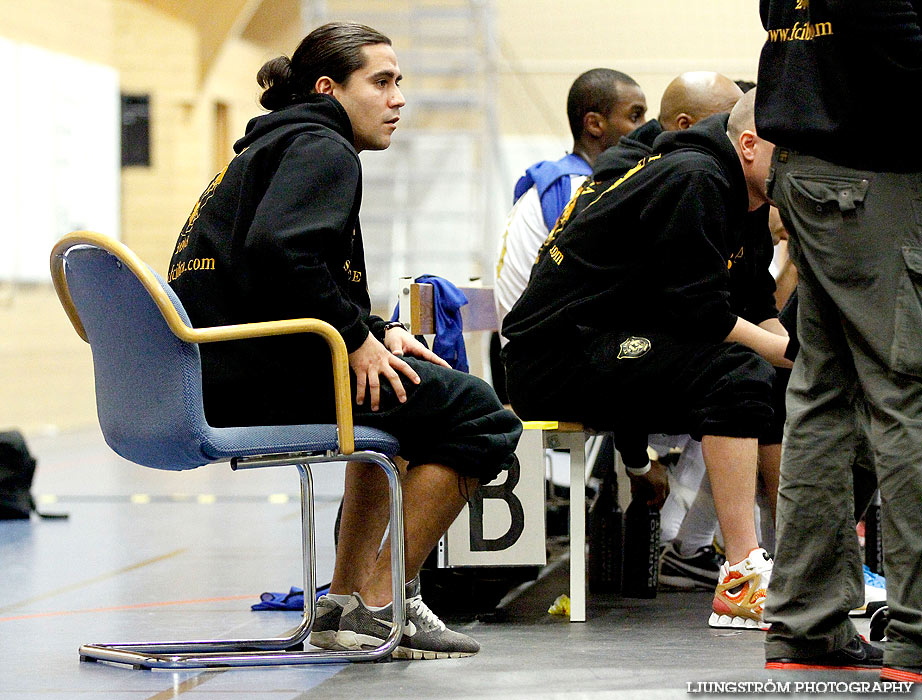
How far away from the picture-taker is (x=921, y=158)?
2.19m

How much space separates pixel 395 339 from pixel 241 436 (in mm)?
417

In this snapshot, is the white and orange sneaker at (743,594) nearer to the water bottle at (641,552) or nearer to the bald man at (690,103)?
the water bottle at (641,552)

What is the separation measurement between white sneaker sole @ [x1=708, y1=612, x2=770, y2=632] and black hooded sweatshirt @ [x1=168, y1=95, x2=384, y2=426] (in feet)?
3.29

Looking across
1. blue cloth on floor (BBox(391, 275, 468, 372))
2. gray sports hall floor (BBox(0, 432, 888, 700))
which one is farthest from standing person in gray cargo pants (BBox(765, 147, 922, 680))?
blue cloth on floor (BBox(391, 275, 468, 372))

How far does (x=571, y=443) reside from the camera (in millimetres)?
3105

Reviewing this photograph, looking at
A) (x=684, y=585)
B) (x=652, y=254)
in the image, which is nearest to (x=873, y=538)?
(x=684, y=585)

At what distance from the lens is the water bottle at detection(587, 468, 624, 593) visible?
3418 millimetres

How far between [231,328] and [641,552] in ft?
4.77

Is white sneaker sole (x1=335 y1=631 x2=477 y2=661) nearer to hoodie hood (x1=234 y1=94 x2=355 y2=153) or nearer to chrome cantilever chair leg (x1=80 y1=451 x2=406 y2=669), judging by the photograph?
chrome cantilever chair leg (x1=80 y1=451 x2=406 y2=669)

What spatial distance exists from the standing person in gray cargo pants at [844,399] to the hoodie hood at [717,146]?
695 mm

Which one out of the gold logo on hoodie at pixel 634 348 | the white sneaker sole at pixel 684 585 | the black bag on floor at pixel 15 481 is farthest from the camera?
the black bag on floor at pixel 15 481

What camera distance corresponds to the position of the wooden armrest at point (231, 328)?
7.39 feet

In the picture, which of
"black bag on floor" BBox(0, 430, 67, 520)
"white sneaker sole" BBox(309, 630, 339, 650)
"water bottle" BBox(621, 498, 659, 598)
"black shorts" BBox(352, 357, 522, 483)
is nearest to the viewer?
"black shorts" BBox(352, 357, 522, 483)

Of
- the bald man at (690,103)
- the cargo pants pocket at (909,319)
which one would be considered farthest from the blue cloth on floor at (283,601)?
the cargo pants pocket at (909,319)
